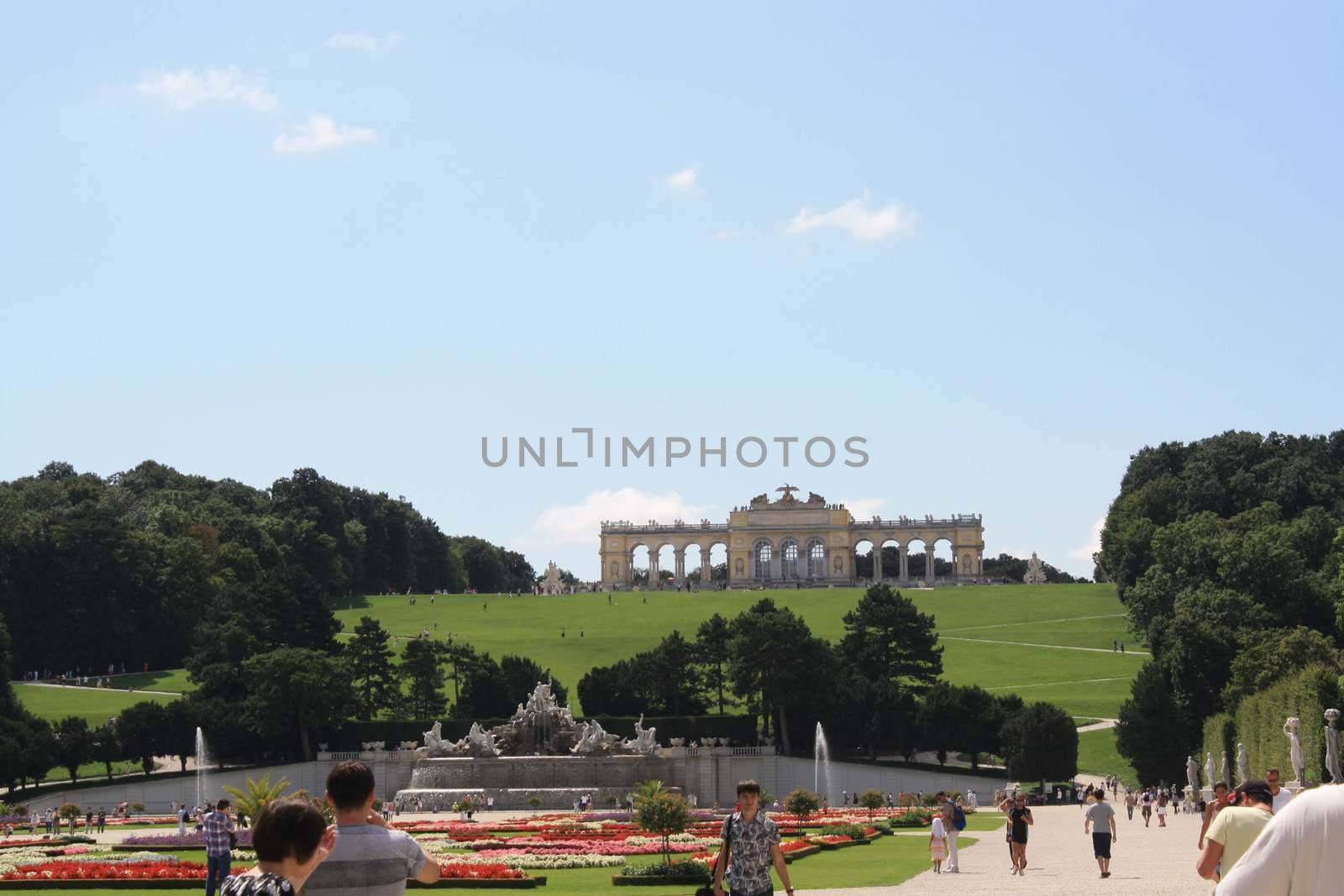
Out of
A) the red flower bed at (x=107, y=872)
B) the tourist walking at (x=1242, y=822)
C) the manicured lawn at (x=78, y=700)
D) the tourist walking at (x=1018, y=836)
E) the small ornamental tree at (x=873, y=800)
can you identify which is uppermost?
the manicured lawn at (x=78, y=700)

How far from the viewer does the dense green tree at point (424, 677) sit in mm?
65125

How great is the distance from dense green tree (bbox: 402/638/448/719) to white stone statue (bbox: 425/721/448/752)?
20.9 ft

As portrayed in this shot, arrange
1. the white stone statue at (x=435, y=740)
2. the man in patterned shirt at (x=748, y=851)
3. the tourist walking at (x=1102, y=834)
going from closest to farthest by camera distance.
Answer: the man in patterned shirt at (x=748, y=851)
the tourist walking at (x=1102, y=834)
the white stone statue at (x=435, y=740)

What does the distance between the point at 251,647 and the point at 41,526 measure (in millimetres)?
20159

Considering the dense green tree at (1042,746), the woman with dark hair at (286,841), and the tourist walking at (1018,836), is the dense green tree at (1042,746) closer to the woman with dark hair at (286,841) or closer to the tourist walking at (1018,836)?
the tourist walking at (1018,836)

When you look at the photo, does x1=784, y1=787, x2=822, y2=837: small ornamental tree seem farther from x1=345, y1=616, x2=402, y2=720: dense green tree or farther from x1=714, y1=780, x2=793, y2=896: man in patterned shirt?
x1=345, y1=616, x2=402, y2=720: dense green tree

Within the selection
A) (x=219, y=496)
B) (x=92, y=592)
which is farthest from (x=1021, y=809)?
(x=219, y=496)

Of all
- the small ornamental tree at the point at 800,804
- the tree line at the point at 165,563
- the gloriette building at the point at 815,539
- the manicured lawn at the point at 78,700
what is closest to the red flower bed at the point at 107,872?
the small ornamental tree at the point at 800,804

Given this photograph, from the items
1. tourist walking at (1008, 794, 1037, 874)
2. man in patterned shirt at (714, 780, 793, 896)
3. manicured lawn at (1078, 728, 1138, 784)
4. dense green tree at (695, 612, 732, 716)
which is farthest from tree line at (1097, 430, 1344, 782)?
man in patterned shirt at (714, 780, 793, 896)

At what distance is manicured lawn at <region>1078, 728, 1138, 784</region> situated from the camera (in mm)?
59031

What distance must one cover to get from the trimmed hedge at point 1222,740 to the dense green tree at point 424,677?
27483mm

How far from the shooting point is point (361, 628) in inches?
2564

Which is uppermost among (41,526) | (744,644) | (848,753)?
(41,526)

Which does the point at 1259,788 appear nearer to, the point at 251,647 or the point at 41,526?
the point at 251,647
